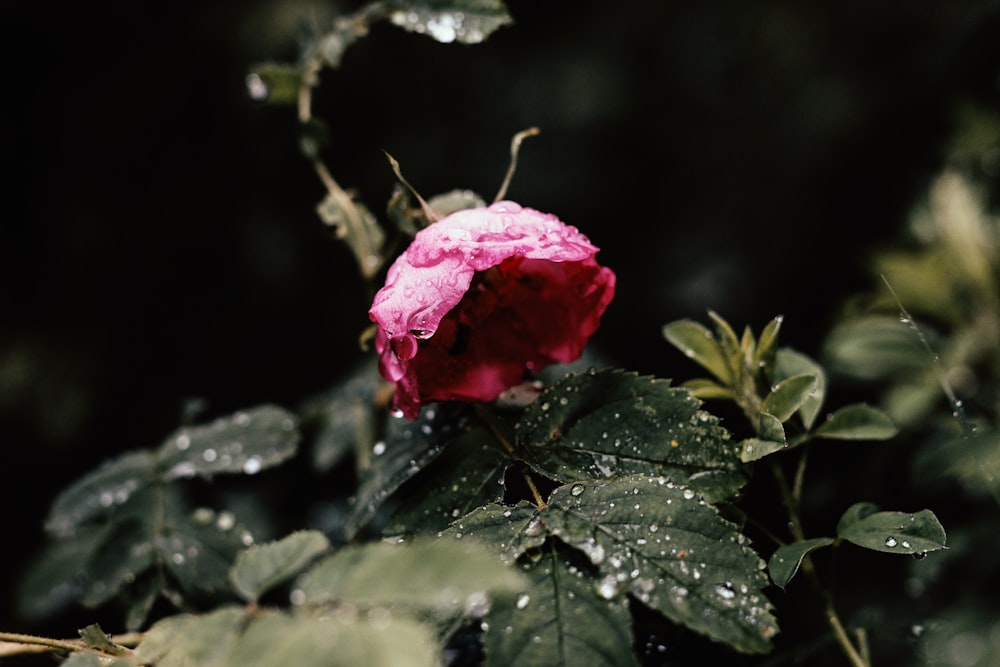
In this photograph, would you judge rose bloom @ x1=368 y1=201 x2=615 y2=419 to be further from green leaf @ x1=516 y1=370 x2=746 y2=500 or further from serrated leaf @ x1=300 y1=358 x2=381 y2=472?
serrated leaf @ x1=300 y1=358 x2=381 y2=472

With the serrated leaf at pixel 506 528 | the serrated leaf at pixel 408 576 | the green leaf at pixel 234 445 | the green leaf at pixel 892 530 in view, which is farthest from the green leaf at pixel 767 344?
the green leaf at pixel 234 445

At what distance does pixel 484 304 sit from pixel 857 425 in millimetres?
357

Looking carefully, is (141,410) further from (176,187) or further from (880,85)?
(880,85)

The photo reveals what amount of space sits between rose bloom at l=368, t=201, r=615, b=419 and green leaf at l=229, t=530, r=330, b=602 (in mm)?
184

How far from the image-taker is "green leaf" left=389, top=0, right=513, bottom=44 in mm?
894

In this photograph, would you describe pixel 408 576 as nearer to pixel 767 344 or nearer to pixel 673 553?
pixel 673 553

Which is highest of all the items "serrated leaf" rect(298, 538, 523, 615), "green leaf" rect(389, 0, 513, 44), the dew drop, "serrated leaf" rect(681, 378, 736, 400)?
"green leaf" rect(389, 0, 513, 44)

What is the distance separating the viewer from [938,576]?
92 centimetres

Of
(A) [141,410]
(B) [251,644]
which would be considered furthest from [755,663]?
(A) [141,410]

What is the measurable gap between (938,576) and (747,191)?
1.39 m

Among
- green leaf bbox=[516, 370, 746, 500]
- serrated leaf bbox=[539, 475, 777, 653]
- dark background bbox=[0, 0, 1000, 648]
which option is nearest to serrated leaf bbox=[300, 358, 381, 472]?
green leaf bbox=[516, 370, 746, 500]

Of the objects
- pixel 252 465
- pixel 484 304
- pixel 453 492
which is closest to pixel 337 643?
pixel 453 492

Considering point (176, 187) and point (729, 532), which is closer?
point (729, 532)

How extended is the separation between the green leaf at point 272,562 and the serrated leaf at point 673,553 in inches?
6.5
